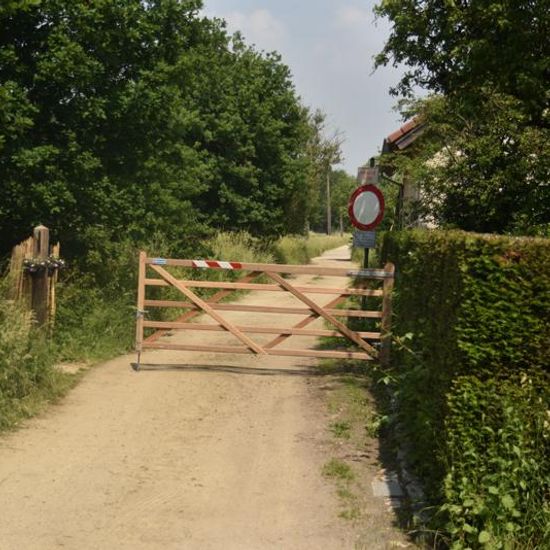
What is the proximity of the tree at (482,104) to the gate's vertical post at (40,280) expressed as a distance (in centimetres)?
634

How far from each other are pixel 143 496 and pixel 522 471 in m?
→ 2.70

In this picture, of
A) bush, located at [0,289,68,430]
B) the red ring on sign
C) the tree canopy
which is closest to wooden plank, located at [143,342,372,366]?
bush, located at [0,289,68,430]

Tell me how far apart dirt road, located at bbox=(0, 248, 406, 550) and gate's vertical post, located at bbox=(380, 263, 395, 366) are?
0.98 m

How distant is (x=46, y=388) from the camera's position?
7633 millimetres

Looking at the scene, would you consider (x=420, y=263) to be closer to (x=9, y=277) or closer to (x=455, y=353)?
(x=455, y=353)

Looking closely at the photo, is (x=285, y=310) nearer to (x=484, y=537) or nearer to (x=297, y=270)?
(x=297, y=270)

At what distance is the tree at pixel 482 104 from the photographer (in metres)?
9.38

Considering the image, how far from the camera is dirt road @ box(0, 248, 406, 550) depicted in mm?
4512

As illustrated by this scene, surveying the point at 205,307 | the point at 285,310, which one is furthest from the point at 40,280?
the point at 285,310

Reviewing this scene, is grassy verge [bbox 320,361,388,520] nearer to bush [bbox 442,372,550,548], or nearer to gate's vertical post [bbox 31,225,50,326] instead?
bush [bbox 442,372,550,548]

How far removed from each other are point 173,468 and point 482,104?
8.60m

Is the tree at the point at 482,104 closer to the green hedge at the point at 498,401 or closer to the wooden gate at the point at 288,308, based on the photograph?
the wooden gate at the point at 288,308

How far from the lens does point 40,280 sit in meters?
9.14

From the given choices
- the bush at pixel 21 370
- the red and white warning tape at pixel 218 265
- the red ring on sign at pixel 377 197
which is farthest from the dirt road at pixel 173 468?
the red ring on sign at pixel 377 197
